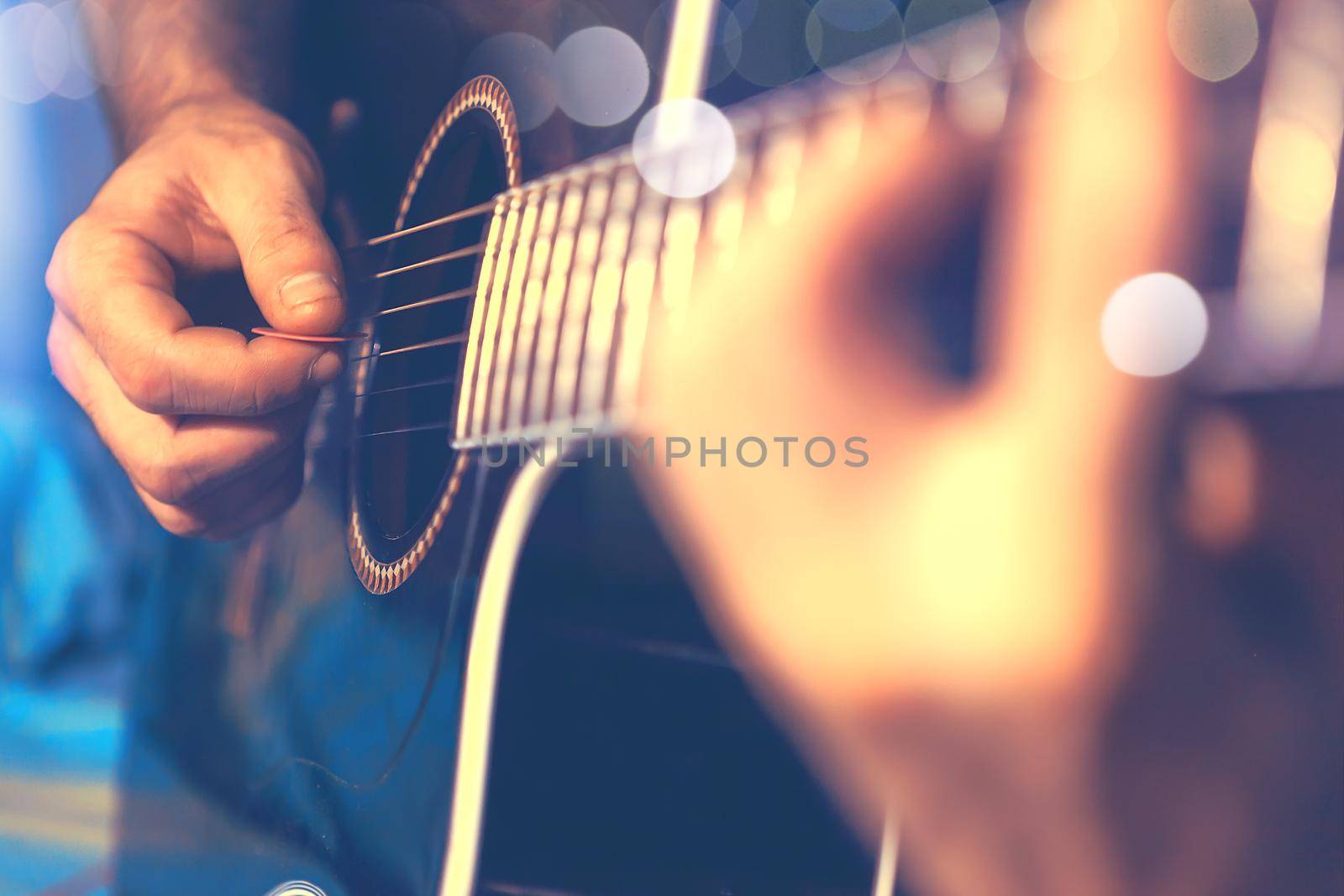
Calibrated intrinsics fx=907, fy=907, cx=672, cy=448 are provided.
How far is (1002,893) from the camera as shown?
1.11 feet

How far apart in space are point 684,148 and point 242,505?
1.66 ft

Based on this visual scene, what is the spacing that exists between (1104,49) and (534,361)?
0.95ft

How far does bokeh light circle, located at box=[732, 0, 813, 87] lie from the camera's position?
1.36 feet

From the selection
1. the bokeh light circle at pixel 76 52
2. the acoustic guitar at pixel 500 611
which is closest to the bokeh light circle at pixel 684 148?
the acoustic guitar at pixel 500 611

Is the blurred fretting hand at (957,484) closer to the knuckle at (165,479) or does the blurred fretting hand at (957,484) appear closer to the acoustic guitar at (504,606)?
the acoustic guitar at (504,606)

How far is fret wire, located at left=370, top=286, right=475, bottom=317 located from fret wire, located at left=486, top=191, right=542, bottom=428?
0.17 feet

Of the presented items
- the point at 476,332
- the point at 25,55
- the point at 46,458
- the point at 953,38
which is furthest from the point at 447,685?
the point at 25,55

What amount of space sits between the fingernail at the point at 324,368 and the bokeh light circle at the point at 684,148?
261 mm

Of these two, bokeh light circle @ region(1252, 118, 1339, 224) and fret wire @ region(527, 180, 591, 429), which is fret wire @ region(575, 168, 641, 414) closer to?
fret wire @ region(527, 180, 591, 429)

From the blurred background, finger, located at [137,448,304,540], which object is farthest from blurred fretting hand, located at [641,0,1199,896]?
the blurred background

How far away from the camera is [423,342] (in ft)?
1.96

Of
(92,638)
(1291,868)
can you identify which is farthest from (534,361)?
(92,638)

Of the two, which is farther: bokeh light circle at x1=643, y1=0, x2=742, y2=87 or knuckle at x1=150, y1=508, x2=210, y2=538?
knuckle at x1=150, y1=508, x2=210, y2=538

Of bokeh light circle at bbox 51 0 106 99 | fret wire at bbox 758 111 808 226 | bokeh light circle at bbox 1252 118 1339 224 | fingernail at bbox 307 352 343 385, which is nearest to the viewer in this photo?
bokeh light circle at bbox 1252 118 1339 224
